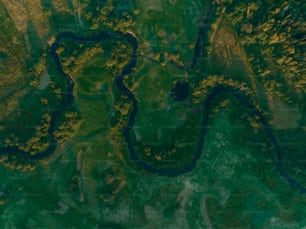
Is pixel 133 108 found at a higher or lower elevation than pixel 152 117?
higher

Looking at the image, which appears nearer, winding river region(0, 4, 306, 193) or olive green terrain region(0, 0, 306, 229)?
olive green terrain region(0, 0, 306, 229)

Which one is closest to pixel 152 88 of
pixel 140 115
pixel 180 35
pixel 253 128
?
pixel 140 115

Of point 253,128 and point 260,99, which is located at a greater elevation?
point 260,99

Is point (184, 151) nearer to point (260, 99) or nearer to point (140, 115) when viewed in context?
point (140, 115)
